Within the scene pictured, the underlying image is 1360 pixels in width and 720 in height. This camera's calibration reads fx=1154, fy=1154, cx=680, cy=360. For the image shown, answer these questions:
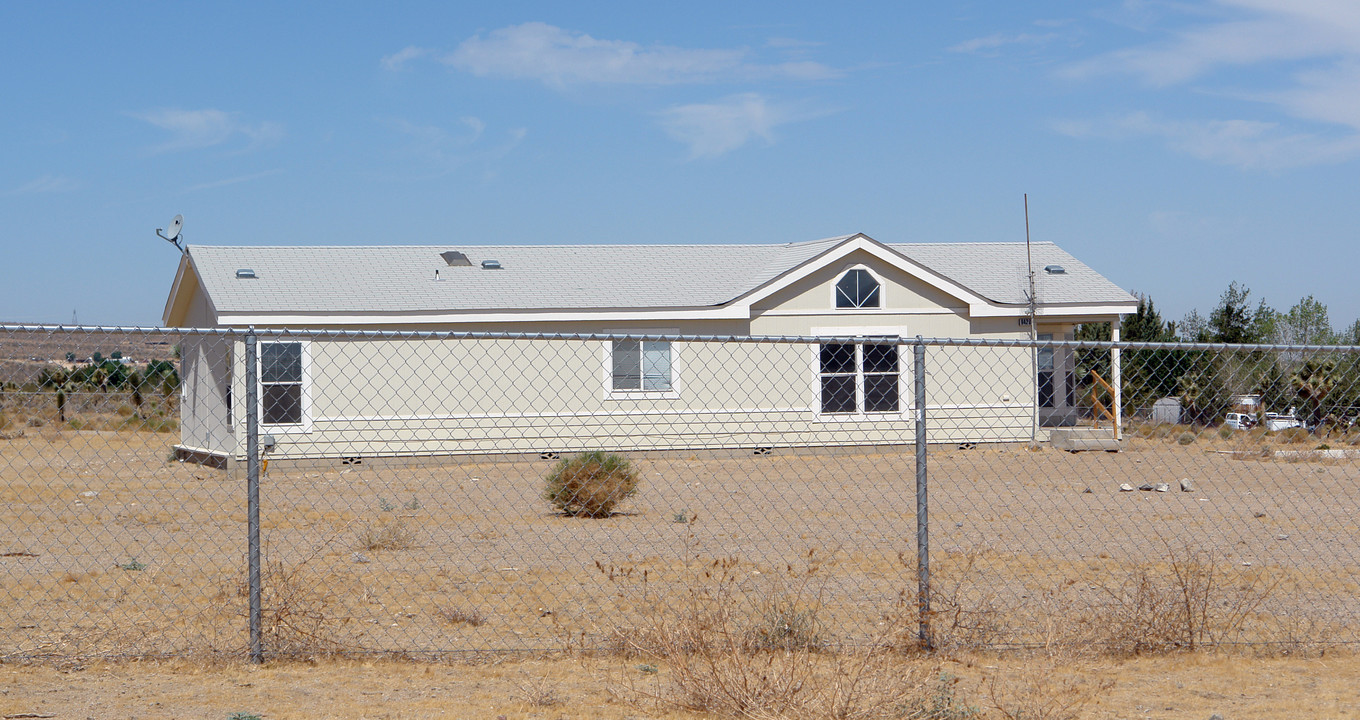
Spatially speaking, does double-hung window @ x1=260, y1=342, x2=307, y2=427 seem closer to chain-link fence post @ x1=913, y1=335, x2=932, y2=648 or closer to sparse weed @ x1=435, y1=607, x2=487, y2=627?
sparse weed @ x1=435, y1=607, x2=487, y2=627

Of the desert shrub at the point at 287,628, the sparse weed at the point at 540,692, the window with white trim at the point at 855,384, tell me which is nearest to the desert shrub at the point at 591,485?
the desert shrub at the point at 287,628

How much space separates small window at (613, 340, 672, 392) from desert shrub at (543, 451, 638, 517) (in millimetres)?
6876

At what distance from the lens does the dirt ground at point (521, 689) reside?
512 cm

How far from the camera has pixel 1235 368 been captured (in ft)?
77.3

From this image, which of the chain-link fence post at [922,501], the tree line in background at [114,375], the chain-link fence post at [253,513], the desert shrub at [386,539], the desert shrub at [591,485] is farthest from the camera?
the desert shrub at [591,485]

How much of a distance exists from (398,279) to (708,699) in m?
16.6

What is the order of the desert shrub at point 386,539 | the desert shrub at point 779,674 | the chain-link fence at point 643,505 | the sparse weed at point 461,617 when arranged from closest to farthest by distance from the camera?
the desert shrub at point 779,674 → the chain-link fence at point 643,505 → the sparse weed at point 461,617 → the desert shrub at point 386,539

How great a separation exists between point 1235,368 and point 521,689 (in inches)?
860

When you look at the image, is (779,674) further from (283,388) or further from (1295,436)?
(1295,436)

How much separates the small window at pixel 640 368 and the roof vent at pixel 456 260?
3742mm

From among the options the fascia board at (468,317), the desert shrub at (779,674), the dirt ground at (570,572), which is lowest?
the dirt ground at (570,572)

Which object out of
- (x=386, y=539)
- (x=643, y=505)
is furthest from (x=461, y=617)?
(x=643, y=505)

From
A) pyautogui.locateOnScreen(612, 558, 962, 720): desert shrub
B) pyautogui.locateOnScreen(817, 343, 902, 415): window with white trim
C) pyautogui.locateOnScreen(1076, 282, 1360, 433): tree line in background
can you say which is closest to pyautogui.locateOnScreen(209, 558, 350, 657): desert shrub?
pyautogui.locateOnScreen(612, 558, 962, 720): desert shrub

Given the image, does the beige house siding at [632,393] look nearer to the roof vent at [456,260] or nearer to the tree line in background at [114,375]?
the roof vent at [456,260]
